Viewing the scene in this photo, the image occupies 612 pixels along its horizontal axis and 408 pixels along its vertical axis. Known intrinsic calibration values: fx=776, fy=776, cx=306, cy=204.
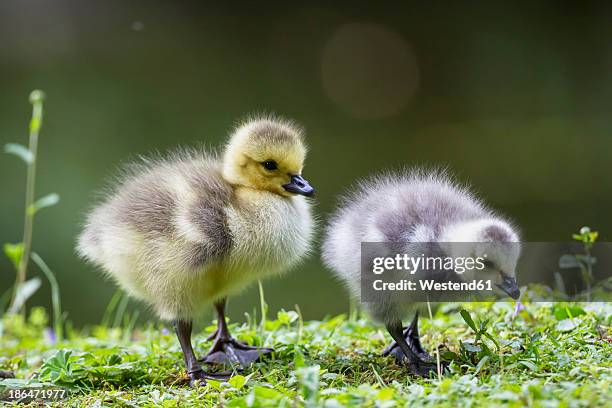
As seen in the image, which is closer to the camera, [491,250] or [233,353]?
[491,250]

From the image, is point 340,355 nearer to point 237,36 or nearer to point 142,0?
point 237,36

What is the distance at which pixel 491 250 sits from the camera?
1609mm

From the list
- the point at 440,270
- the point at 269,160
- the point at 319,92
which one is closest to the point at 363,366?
the point at 440,270

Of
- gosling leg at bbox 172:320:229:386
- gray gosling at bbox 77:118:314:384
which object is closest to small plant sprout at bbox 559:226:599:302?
gray gosling at bbox 77:118:314:384

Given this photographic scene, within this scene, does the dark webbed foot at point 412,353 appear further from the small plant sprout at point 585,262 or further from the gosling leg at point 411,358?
the small plant sprout at point 585,262

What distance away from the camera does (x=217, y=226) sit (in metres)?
1.77

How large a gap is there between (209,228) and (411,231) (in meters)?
0.45

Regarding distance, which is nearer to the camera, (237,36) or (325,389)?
(325,389)

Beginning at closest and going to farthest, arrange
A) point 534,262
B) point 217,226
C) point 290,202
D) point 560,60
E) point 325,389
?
point 325,389 < point 217,226 < point 290,202 < point 534,262 < point 560,60

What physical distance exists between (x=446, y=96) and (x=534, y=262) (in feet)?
7.00

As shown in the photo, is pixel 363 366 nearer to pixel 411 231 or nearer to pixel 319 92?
pixel 411 231

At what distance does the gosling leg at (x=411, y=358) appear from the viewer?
1.70m

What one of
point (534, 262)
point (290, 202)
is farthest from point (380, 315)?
point (534, 262)

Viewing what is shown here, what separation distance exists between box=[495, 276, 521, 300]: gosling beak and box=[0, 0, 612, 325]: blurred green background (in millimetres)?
1906
